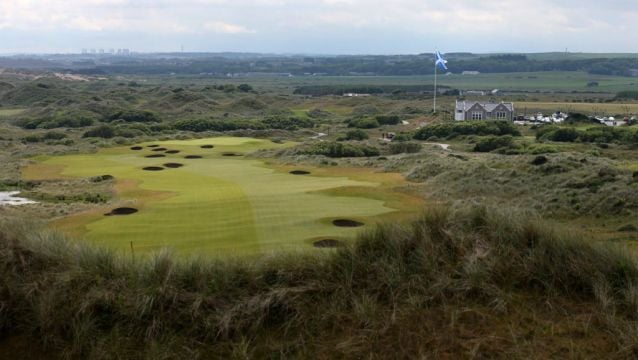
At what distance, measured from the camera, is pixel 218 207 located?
23.8 metres

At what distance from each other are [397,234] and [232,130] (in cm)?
7078

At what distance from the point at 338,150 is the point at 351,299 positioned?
1645 inches

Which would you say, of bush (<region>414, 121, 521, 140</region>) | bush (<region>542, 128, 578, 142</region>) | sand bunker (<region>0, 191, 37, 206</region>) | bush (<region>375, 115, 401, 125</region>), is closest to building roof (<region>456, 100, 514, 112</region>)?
bush (<region>375, 115, 401, 125</region>)

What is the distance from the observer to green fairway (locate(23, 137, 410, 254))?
1778cm

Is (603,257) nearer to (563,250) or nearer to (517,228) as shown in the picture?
Result: (563,250)

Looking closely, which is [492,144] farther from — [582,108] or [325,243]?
[582,108]

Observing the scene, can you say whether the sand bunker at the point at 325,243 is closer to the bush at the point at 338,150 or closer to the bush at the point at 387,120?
the bush at the point at 338,150

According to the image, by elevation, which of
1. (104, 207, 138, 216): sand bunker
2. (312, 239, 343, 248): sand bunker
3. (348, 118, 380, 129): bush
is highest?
(312, 239, 343, 248): sand bunker

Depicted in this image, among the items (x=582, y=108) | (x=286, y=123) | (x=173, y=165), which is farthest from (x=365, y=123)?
(x=173, y=165)

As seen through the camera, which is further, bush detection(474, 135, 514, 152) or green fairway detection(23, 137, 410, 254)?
bush detection(474, 135, 514, 152)

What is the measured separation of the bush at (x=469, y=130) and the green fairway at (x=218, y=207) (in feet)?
112

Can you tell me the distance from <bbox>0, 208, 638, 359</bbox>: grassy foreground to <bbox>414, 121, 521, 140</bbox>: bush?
6250 centimetres

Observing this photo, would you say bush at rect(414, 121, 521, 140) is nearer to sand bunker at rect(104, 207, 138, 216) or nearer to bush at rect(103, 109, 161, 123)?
bush at rect(103, 109, 161, 123)

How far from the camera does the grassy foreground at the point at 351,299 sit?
25.5 ft
